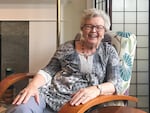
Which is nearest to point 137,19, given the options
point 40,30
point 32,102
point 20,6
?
point 40,30

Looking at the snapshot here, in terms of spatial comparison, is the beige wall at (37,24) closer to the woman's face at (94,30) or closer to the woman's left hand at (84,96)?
the woman's face at (94,30)

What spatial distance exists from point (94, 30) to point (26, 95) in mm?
576

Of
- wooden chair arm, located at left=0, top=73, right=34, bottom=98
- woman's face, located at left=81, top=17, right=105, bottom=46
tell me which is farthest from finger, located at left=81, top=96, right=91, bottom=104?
wooden chair arm, located at left=0, top=73, right=34, bottom=98

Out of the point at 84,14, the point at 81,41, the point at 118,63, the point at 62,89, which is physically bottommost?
the point at 62,89

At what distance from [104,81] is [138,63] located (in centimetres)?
134

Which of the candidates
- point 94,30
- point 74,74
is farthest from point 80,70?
point 94,30

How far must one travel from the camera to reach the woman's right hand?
1591mm

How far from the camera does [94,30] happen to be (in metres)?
1.79

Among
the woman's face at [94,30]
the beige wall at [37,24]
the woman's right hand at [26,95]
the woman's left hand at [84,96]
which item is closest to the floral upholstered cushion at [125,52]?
the woman's face at [94,30]

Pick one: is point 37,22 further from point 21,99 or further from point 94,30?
point 21,99

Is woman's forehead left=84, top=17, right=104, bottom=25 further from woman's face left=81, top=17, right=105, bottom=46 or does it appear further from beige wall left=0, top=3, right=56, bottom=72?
beige wall left=0, top=3, right=56, bottom=72

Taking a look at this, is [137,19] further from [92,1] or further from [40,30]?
[40,30]

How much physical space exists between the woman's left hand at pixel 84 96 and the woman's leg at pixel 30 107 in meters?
0.26

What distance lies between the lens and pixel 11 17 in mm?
3084
